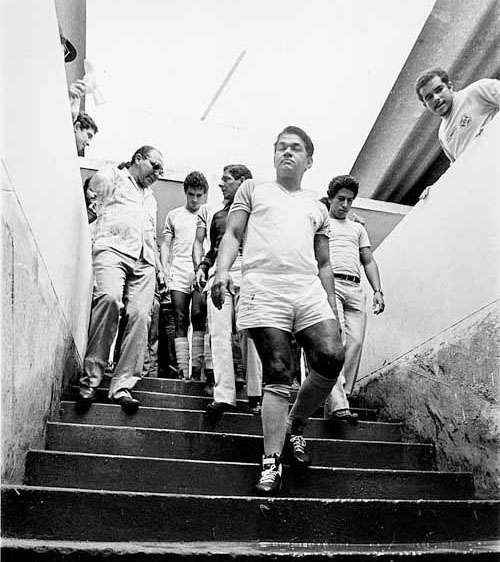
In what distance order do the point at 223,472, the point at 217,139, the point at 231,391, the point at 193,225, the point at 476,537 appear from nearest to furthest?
the point at 476,537 < the point at 223,472 < the point at 231,391 < the point at 193,225 < the point at 217,139

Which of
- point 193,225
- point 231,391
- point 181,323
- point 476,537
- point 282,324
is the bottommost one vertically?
point 476,537

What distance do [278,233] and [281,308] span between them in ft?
1.26

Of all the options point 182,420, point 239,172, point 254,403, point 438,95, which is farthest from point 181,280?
point 438,95

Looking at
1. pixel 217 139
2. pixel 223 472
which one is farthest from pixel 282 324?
pixel 217 139

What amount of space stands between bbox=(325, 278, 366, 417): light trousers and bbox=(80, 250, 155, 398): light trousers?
1.38 m

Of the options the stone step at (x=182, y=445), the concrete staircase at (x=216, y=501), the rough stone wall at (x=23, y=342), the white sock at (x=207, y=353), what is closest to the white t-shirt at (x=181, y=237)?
the white sock at (x=207, y=353)

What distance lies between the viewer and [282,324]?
99.9 inches

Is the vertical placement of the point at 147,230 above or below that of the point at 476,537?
above

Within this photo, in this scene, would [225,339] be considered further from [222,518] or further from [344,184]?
[344,184]

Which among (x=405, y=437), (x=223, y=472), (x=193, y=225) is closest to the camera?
(x=223, y=472)

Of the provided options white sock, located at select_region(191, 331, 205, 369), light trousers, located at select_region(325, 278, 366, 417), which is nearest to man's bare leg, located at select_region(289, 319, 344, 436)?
light trousers, located at select_region(325, 278, 366, 417)

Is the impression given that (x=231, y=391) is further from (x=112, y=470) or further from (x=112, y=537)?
(x=112, y=537)

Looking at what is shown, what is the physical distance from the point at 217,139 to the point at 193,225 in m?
2.94

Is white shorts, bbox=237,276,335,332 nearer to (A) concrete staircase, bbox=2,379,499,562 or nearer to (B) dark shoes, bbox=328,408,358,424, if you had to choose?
(A) concrete staircase, bbox=2,379,499,562
